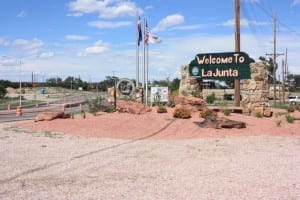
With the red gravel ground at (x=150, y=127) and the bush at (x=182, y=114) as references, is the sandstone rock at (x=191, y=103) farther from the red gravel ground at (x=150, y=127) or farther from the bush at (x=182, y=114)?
the bush at (x=182, y=114)

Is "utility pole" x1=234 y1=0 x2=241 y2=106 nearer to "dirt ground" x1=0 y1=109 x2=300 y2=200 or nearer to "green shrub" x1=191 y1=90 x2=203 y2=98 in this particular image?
"green shrub" x1=191 y1=90 x2=203 y2=98

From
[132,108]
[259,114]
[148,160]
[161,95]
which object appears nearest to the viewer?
[148,160]

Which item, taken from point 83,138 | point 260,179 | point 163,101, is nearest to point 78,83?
point 163,101

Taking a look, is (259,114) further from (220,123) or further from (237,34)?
(237,34)

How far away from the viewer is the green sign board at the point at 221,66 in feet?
78.3

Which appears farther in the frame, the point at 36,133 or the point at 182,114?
the point at 182,114

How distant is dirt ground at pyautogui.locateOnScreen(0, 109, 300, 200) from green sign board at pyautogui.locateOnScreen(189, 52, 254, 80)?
12.8ft

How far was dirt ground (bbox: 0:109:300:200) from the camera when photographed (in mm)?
8156

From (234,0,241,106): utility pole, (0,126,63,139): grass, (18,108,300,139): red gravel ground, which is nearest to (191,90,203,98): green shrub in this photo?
(18,108,300,139): red gravel ground

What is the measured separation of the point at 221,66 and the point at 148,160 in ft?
44.3

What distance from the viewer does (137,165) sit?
428 inches

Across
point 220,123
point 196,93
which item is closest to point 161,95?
point 196,93

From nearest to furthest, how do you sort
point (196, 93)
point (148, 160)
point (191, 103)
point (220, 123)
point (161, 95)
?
point (148, 160), point (220, 123), point (191, 103), point (196, 93), point (161, 95)

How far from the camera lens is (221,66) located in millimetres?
24281
